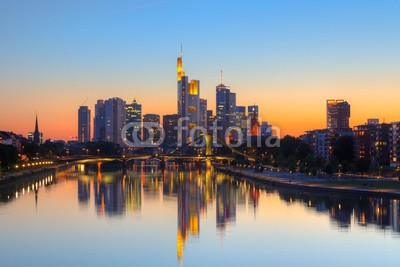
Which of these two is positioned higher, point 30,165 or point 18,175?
point 30,165

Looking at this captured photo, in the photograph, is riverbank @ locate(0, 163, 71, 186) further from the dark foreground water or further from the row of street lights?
the dark foreground water

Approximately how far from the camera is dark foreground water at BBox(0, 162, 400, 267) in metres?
25.4

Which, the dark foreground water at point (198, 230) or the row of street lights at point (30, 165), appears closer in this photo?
the dark foreground water at point (198, 230)

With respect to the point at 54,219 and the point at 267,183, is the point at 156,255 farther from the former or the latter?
the point at 267,183

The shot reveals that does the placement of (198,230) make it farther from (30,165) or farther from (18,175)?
(30,165)

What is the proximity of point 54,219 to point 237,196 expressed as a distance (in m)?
20.6

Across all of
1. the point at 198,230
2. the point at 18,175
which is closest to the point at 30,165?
the point at 18,175

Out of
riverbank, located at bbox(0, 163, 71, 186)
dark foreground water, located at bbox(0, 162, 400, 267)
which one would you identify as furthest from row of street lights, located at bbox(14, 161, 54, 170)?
dark foreground water, located at bbox(0, 162, 400, 267)

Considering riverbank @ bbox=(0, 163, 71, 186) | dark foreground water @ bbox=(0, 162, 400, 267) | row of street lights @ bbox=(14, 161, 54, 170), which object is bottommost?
dark foreground water @ bbox=(0, 162, 400, 267)

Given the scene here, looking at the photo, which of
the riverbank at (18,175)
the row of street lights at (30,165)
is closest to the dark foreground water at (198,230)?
the riverbank at (18,175)

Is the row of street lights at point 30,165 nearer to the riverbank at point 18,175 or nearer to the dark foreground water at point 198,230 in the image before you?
the riverbank at point 18,175

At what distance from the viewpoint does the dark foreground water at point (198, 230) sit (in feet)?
83.3

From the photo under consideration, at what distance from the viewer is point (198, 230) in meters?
33.0

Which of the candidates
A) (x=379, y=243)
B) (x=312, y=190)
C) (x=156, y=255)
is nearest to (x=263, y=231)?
(x=379, y=243)
